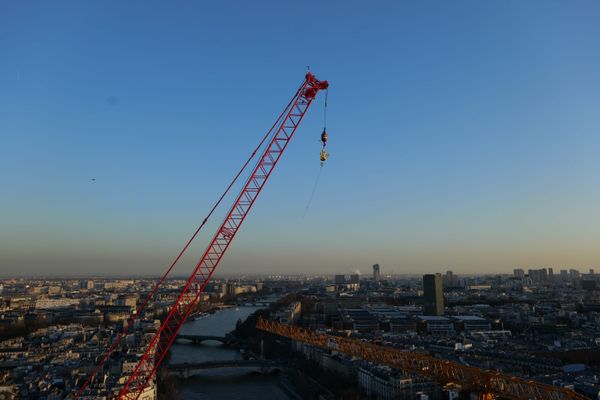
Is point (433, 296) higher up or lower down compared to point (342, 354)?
higher up

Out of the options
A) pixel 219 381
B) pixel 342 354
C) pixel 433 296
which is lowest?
pixel 219 381

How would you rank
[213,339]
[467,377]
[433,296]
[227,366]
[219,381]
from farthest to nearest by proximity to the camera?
[433,296] < [213,339] < [227,366] < [219,381] < [467,377]

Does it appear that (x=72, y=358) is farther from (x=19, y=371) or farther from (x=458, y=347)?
(x=458, y=347)

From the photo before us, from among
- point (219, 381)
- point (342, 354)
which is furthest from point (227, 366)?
point (342, 354)

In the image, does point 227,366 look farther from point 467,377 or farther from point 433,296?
point 433,296

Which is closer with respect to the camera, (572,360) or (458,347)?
(572,360)

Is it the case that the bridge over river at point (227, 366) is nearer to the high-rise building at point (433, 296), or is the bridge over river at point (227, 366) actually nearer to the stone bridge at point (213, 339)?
the stone bridge at point (213, 339)

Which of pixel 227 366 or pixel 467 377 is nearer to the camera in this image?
pixel 467 377

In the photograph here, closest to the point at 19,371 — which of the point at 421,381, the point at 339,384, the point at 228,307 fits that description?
the point at 339,384
